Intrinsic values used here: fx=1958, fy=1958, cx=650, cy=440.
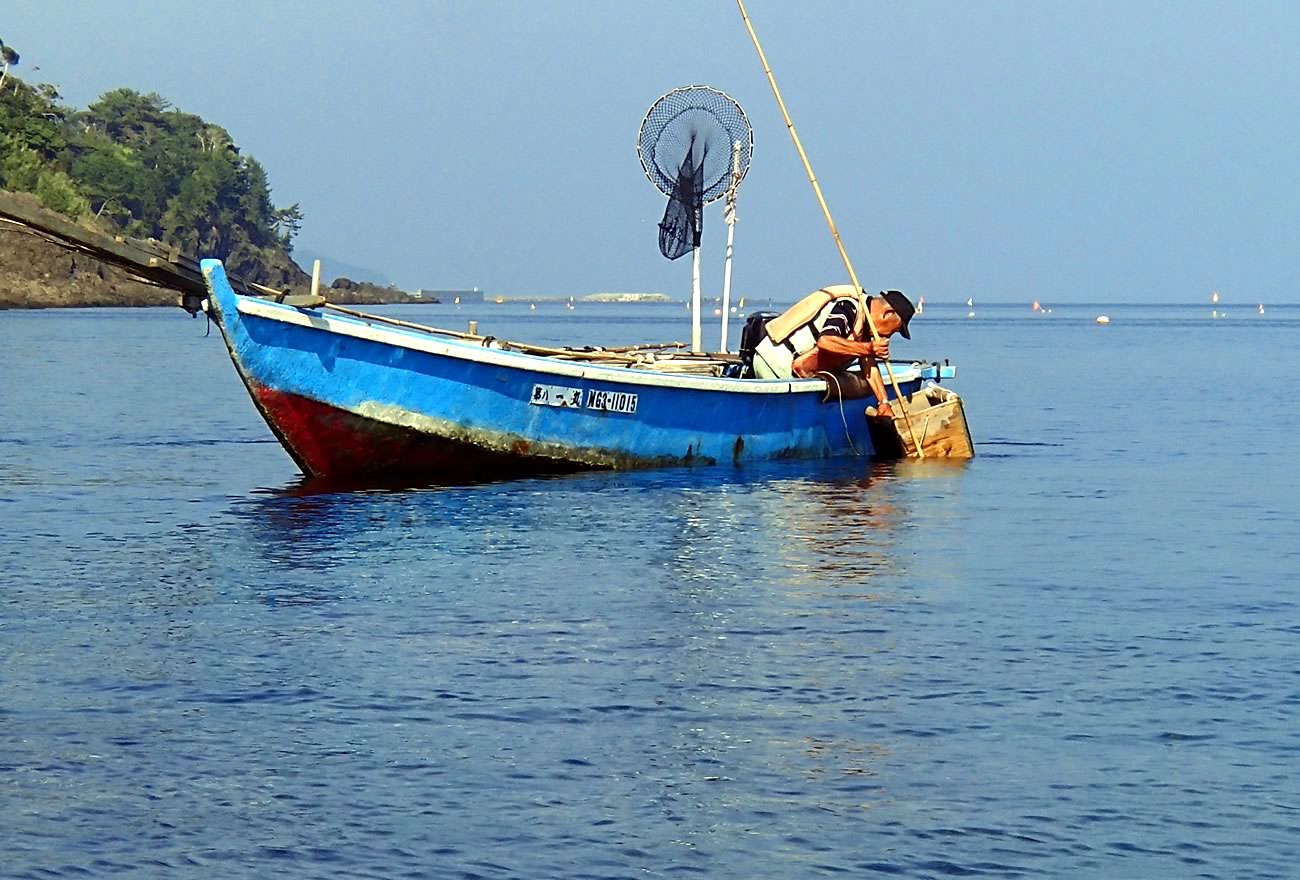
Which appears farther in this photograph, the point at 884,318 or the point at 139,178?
the point at 139,178

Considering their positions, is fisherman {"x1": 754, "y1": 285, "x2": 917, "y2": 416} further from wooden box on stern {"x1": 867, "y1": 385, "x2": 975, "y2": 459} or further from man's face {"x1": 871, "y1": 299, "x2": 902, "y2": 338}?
wooden box on stern {"x1": 867, "y1": 385, "x2": 975, "y2": 459}

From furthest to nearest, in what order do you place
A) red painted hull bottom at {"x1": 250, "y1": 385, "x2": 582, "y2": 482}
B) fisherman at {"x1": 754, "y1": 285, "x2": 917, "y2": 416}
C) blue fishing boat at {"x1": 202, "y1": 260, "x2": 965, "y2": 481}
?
fisherman at {"x1": 754, "y1": 285, "x2": 917, "y2": 416}, red painted hull bottom at {"x1": 250, "y1": 385, "x2": 582, "y2": 482}, blue fishing boat at {"x1": 202, "y1": 260, "x2": 965, "y2": 481}

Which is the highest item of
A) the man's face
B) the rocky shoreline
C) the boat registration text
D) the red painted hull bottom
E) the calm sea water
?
the rocky shoreline

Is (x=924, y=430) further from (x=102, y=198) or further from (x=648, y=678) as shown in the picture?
(x=102, y=198)

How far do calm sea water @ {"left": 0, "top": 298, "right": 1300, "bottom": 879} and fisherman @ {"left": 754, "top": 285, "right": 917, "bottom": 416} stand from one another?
67.4 inches

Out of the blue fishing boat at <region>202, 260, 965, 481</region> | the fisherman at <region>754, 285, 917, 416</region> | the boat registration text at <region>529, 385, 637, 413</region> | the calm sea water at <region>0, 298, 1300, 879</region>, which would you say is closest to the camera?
the calm sea water at <region>0, 298, 1300, 879</region>

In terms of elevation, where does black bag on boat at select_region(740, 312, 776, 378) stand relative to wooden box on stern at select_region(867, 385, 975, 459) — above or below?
above

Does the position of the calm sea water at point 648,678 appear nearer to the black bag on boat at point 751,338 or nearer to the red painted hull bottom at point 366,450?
the red painted hull bottom at point 366,450

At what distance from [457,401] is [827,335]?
594 cm

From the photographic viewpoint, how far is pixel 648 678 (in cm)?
1225

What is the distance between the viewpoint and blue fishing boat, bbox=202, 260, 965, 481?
21.5 m

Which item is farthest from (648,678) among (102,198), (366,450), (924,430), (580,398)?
(102,198)

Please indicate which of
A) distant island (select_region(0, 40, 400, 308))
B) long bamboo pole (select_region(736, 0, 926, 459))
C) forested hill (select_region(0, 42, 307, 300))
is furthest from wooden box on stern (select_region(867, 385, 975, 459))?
forested hill (select_region(0, 42, 307, 300))

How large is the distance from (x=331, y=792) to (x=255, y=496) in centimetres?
1400
